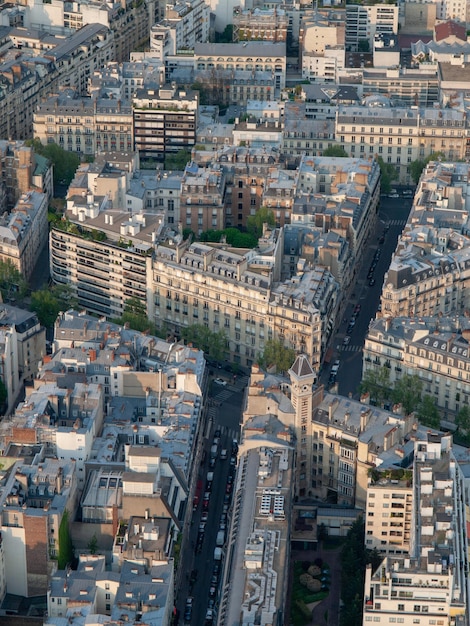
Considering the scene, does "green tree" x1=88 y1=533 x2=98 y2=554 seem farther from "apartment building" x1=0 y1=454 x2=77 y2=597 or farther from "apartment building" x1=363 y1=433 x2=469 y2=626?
"apartment building" x1=363 y1=433 x2=469 y2=626

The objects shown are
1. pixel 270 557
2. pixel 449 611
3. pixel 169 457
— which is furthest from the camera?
pixel 169 457

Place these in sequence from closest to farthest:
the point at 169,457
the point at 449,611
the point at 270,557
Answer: the point at 449,611
the point at 270,557
the point at 169,457

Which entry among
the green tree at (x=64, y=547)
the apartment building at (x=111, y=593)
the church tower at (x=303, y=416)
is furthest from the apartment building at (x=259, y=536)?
the green tree at (x=64, y=547)

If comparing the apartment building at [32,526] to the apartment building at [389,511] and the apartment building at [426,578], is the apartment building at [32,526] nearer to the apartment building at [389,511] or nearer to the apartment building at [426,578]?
the apartment building at [389,511]

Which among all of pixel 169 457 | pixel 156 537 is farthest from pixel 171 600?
pixel 169 457

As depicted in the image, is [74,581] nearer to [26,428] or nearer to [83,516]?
[83,516]

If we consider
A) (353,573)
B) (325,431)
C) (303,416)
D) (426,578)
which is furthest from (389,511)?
(426,578)

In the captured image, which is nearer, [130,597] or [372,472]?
[130,597]

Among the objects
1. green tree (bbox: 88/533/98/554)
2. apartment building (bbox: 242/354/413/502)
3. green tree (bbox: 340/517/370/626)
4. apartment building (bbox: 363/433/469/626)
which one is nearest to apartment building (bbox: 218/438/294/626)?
apartment building (bbox: 242/354/413/502)
